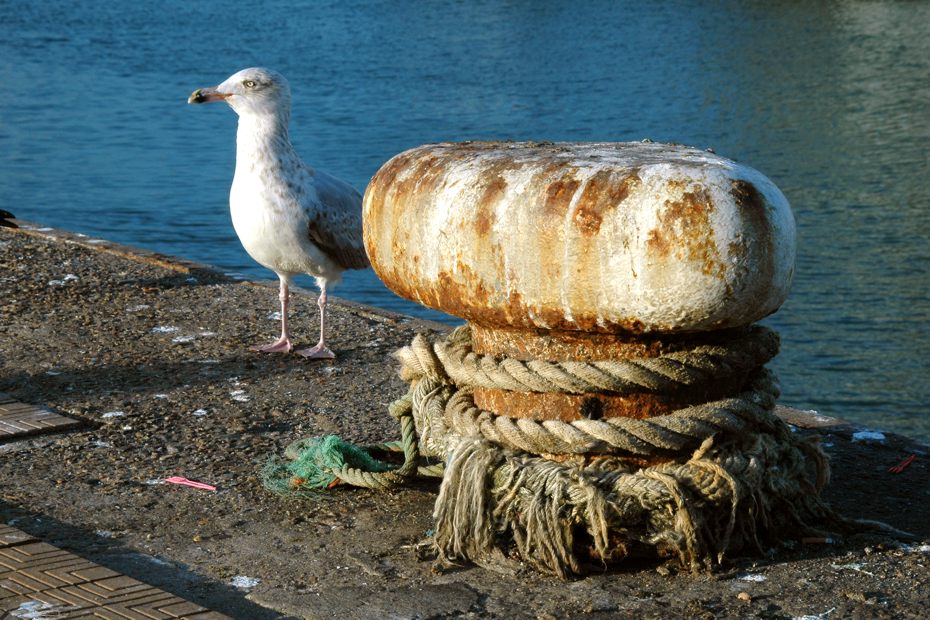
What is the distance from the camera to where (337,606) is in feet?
11.9

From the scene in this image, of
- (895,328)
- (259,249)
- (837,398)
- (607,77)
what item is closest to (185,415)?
(259,249)

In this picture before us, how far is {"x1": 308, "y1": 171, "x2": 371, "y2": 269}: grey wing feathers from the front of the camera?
6.46 meters

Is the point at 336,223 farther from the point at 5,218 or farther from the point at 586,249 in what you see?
the point at 586,249

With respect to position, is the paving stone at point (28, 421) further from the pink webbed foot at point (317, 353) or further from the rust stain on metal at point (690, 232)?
the rust stain on metal at point (690, 232)

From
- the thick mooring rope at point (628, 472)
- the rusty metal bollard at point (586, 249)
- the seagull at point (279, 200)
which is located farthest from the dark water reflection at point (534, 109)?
the rusty metal bollard at point (586, 249)

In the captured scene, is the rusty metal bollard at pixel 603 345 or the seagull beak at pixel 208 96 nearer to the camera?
the rusty metal bollard at pixel 603 345

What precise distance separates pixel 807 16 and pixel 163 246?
2316 centimetres

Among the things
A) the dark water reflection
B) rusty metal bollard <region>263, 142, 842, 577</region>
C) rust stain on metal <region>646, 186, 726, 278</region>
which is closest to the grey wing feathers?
rusty metal bollard <region>263, 142, 842, 577</region>

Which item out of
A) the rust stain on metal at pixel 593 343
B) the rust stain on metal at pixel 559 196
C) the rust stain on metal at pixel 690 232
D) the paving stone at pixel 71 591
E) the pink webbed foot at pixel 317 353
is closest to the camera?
the paving stone at pixel 71 591

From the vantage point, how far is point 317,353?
6.15 m

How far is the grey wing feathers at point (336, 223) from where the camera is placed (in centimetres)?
646

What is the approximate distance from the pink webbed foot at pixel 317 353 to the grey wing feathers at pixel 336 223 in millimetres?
566

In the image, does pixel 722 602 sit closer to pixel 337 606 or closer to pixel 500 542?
pixel 500 542

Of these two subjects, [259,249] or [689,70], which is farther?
→ [689,70]
